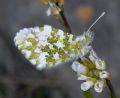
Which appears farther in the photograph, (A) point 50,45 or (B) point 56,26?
(B) point 56,26

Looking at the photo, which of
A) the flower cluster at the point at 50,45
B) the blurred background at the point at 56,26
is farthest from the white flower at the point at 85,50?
the blurred background at the point at 56,26

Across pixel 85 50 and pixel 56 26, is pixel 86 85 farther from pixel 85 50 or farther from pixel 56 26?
pixel 56 26

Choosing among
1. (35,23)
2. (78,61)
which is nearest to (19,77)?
(35,23)

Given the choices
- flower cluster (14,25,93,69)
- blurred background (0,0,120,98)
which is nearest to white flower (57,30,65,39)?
flower cluster (14,25,93,69)

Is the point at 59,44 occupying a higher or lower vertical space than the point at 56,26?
lower

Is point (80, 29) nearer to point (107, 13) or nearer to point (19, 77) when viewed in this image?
point (107, 13)

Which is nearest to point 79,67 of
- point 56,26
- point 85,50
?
point 85,50
